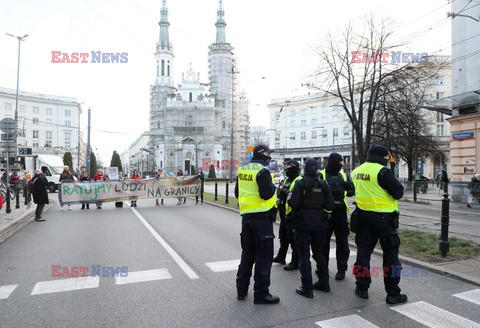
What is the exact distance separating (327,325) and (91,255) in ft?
16.4

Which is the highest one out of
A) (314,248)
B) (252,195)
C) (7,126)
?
(7,126)

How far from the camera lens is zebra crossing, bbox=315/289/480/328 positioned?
12.8 feet

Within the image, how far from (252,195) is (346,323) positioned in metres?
1.81

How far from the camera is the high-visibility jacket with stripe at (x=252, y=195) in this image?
470 centimetres

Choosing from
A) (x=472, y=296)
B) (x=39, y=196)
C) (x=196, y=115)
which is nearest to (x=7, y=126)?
(x=39, y=196)

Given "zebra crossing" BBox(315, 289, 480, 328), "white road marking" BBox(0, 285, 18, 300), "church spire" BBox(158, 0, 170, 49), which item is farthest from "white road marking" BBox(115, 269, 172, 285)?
"church spire" BBox(158, 0, 170, 49)

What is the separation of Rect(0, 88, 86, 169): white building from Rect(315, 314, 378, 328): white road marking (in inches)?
3336

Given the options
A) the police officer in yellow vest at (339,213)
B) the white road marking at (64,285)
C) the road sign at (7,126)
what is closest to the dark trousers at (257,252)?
the police officer in yellow vest at (339,213)

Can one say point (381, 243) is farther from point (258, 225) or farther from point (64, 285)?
point (64, 285)

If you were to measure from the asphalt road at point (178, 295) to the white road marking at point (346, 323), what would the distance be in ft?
0.04

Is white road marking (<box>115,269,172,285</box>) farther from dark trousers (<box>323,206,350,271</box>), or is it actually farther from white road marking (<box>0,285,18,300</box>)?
dark trousers (<box>323,206,350,271</box>)

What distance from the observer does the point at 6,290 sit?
16.7 feet

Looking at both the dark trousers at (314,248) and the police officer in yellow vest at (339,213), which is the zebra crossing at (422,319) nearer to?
the dark trousers at (314,248)

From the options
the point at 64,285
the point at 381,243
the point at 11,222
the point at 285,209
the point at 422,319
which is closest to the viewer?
the point at 422,319
